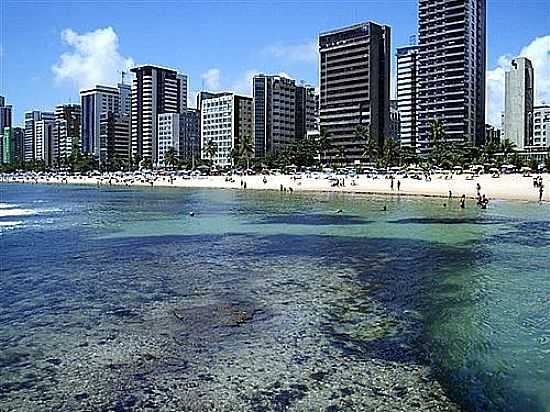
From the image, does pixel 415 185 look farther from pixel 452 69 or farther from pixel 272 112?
pixel 272 112

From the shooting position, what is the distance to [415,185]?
79500mm

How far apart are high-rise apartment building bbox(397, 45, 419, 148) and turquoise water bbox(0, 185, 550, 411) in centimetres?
15088

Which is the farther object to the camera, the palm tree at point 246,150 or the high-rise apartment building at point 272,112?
the high-rise apartment building at point 272,112

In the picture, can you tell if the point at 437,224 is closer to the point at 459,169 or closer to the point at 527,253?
the point at 527,253

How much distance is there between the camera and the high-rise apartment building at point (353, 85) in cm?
16500

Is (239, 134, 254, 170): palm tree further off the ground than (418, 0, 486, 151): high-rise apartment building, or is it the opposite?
(418, 0, 486, 151): high-rise apartment building

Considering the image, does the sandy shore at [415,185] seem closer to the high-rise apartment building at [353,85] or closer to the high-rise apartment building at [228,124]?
the high-rise apartment building at [353,85]

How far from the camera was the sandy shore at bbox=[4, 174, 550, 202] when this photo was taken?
6562 centimetres

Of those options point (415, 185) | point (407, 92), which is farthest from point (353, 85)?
point (415, 185)

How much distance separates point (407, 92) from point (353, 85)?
24.8 metres

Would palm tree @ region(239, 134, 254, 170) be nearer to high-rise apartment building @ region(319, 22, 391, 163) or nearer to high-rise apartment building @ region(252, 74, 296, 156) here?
high-rise apartment building @ region(252, 74, 296, 156)

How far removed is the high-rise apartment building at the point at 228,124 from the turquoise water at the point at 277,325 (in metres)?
162

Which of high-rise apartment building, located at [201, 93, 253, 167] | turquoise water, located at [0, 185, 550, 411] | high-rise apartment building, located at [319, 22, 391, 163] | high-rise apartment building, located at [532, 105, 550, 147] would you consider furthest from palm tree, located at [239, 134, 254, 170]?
turquoise water, located at [0, 185, 550, 411]

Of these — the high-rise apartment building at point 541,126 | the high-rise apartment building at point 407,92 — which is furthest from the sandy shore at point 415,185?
the high-rise apartment building at point 541,126
